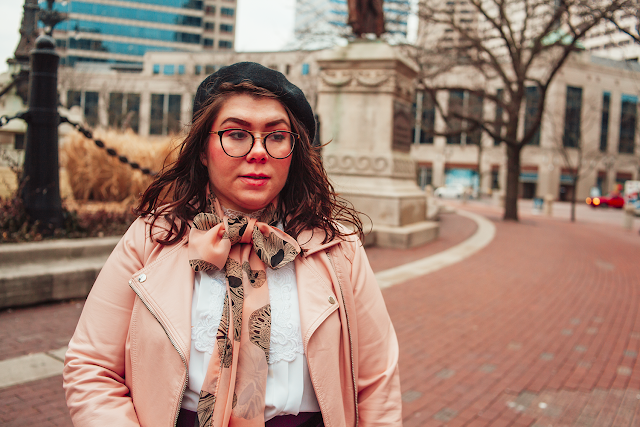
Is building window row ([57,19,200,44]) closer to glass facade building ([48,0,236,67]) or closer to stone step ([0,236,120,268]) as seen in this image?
glass facade building ([48,0,236,67])

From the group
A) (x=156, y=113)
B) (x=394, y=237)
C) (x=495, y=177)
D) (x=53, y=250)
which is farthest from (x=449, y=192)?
(x=53, y=250)

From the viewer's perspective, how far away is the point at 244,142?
1.56 m

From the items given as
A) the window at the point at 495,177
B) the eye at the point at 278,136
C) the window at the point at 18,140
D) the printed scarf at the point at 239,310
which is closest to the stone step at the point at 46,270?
the printed scarf at the point at 239,310

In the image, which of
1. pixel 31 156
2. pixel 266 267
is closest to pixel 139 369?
pixel 266 267

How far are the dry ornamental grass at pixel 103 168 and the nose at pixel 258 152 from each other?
7920mm

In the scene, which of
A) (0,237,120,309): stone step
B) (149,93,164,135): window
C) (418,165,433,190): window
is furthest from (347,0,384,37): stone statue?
(418,165,433,190): window

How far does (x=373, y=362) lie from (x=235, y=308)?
0.52 meters

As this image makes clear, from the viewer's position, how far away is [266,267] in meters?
1.60

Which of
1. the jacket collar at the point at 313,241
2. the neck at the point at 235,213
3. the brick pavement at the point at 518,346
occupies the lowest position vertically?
the brick pavement at the point at 518,346

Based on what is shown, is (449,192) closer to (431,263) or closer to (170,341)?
(431,263)

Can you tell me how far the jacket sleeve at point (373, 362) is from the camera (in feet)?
5.36

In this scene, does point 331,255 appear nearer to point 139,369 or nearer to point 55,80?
point 139,369

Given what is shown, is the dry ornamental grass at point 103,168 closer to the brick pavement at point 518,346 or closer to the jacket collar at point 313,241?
the brick pavement at point 518,346

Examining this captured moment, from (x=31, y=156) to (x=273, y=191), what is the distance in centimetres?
512
